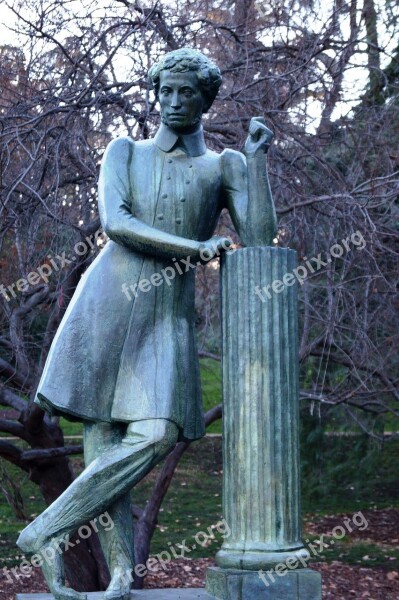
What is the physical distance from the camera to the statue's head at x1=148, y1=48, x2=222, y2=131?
425 cm

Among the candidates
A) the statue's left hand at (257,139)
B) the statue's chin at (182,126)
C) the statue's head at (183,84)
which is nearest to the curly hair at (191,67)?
the statue's head at (183,84)

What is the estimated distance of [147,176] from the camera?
4332 mm

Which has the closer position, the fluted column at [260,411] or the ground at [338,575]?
the fluted column at [260,411]

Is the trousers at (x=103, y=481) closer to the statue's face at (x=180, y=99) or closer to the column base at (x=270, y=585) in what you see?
the column base at (x=270, y=585)

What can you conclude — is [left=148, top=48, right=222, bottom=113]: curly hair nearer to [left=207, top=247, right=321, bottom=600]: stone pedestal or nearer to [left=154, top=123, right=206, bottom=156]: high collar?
[left=154, top=123, right=206, bottom=156]: high collar

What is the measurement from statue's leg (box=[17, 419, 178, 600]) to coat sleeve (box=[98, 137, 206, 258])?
70cm

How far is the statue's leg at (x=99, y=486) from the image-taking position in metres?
3.99

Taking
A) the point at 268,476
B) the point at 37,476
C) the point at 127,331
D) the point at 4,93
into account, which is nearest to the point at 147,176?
the point at 127,331

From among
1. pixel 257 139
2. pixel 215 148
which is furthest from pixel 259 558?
pixel 215 148

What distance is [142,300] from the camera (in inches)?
166

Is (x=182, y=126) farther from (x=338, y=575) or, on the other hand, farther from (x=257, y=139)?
(x=338, y=575)

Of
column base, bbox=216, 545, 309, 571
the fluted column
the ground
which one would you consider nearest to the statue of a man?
the fluted column

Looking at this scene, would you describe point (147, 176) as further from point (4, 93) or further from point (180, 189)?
point (4, 93)

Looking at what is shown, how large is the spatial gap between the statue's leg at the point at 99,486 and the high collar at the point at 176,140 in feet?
3.89
